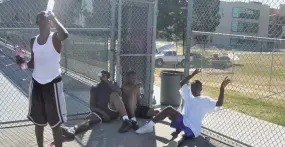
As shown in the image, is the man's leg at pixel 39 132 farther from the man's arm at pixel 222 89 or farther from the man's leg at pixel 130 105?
the man's arm at pixel 222 89

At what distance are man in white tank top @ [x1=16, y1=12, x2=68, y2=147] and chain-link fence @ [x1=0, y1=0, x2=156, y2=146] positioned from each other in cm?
98

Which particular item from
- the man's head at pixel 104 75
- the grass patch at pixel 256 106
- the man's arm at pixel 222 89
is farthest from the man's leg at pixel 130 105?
the grass patch at pixel 256 106

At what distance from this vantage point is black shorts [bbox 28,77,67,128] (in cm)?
435

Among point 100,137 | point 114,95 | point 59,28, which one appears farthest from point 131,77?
point 59,28

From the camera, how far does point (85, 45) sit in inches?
337

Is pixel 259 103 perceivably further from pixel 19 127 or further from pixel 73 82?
pixel 19 127

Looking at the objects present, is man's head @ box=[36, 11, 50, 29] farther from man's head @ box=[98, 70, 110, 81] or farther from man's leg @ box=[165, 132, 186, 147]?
man's leg @ box=[165, 132, 186, 147]

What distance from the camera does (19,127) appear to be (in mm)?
5965

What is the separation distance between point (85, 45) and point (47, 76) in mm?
4334

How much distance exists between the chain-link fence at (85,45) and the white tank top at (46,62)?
1.41 meters

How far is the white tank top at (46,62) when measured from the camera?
4.18 metres

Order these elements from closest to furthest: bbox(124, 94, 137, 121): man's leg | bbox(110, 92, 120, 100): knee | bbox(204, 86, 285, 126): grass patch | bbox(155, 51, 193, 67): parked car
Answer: bbox(110, 92, 120, 100): knee
bbox(124, 94, 137, 121): man's leg
bbox(204, 86, 285, 126): grass patch
bbox(155, 51, 193, 67): parked car

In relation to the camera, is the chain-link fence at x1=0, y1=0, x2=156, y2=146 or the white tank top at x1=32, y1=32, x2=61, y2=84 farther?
the chain-link fence at x1=0, y1=0, x2=156, y2=146

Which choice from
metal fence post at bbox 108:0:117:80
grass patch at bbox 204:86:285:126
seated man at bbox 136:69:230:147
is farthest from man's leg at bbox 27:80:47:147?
grass patch at bbox 204:86:285:126
